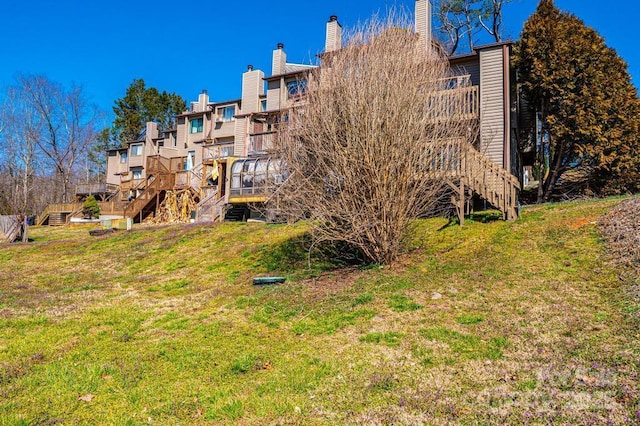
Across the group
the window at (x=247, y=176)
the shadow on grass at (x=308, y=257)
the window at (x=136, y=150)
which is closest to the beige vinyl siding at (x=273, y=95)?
the window at (x=247, y=176)

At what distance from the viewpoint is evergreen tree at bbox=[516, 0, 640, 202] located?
15945mm

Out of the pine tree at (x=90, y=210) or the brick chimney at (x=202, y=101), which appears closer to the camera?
the pine tree at (x=90, y=210)

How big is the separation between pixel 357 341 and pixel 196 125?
35744 mm

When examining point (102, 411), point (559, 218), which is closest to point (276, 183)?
point (102, 411)

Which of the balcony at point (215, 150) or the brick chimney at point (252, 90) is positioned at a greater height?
the brick chimney at point (252, 90)

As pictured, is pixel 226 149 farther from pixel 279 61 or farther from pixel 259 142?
pixel 259 142

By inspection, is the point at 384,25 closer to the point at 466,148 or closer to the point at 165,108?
the point at 466,148

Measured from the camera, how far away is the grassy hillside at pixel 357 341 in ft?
14.1

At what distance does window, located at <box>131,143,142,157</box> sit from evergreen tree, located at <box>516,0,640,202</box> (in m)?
35.6

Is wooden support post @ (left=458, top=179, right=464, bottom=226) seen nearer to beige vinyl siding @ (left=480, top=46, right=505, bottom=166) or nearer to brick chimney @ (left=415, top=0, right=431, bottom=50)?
beige vinyl siding @ (left=480, top=46, right=505, bottom=166)

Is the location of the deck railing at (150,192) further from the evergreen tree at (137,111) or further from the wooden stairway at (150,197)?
the evergreen tree at (137,111)

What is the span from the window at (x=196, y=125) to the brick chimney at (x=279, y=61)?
31.8ft

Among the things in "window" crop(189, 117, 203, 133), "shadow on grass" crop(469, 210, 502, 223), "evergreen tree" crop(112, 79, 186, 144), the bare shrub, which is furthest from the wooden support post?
"evergreen tree" crop(112, 79, 186, 144)

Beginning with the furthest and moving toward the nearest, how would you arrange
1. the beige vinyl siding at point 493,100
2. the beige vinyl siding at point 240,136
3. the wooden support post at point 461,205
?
the beige vinyl siding at point 240,136
the beige vinyl siding at point 493,100
the wooden support post at point 461,205
